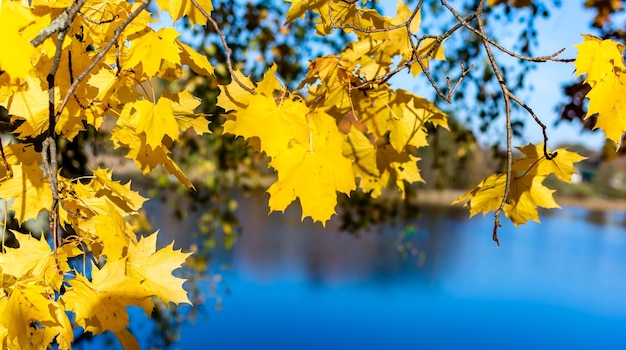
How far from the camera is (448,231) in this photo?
395 inches

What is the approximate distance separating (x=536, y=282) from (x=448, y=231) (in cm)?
232

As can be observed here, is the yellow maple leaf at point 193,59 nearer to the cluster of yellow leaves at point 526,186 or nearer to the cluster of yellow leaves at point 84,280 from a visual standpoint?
the cluster of yellow leaves at point 84,280

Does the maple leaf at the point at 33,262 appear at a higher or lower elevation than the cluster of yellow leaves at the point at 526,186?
lower

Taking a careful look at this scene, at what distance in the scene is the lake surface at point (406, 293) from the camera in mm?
6102

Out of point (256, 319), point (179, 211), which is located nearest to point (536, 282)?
point (256, 319)

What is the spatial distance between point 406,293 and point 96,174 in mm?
7053

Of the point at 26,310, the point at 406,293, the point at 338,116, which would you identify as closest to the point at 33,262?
the point at 26,310

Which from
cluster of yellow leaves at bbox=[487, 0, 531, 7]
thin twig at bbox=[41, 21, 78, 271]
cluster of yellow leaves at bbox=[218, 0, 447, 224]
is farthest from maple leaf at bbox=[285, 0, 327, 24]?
cluster of yellow leaves at bbox=[487, 0, 531, 7]

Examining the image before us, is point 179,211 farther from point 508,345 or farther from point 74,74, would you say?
point 508,345

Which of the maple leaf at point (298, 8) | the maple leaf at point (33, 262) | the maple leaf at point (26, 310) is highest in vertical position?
the maple leaf at point (298, 8)

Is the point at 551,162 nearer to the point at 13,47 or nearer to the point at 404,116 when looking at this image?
the point at 404,116

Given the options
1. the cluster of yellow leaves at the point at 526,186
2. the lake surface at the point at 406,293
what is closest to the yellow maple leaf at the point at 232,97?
the cluster of yellow leaves at the point at 526,186

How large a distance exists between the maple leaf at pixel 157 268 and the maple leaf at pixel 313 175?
0.33 ft

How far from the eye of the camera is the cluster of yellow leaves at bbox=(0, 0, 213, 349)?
0.40m
